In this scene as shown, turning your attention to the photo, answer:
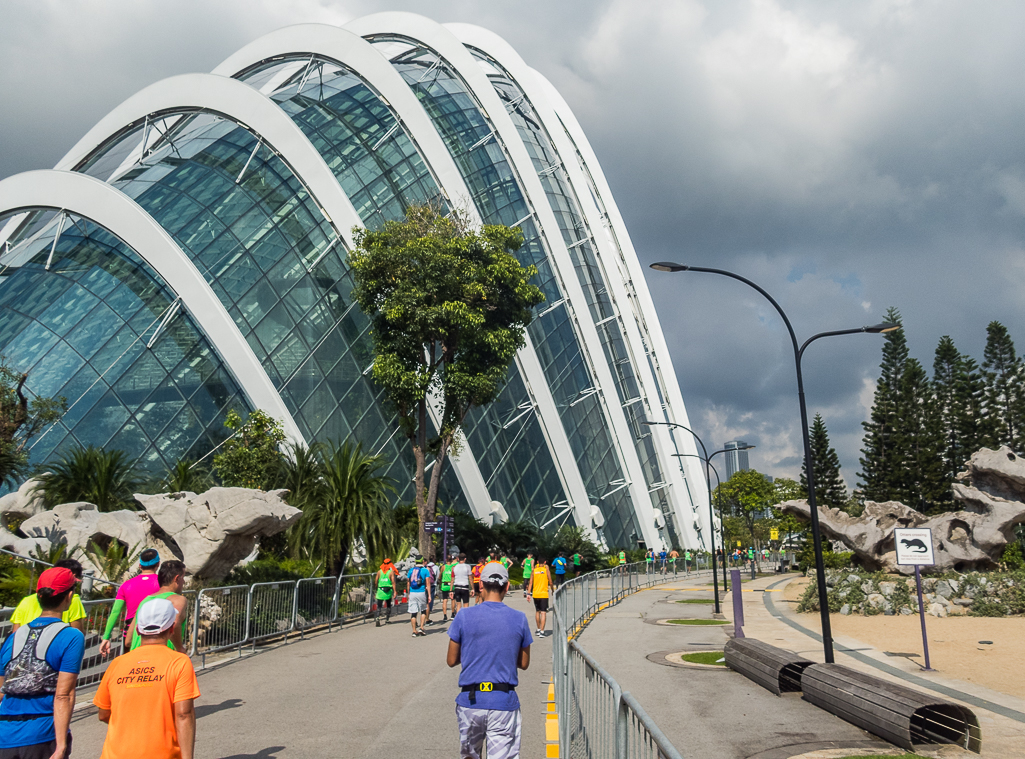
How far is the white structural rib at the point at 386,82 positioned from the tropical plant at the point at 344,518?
30.9ft

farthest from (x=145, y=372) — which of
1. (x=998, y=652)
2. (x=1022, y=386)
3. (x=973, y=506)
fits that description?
(x=1022, y=386)

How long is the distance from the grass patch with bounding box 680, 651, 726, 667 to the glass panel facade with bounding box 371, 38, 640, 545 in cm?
2703

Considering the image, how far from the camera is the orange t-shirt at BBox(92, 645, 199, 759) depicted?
150 inches

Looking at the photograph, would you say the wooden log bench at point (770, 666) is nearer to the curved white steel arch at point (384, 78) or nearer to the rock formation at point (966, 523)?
the rock formation at point (966, 523)

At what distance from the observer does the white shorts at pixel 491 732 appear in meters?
4.89

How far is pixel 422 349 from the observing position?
27625 mm

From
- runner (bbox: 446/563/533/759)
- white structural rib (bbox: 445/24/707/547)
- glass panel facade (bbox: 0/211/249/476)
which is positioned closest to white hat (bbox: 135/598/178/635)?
runner (bbox: 446/563/533/759)

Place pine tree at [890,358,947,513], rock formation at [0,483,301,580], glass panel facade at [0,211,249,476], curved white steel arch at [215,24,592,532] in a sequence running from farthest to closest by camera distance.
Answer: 1. pine tree at [890,358,947,513]
2. curved white steel arch at [215,24,592,532]
3. glass panel facade at [0,211,249,476]
4. rock formation at [0,483,301,580]

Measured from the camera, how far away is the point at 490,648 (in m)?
5.12

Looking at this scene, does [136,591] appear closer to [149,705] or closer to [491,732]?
[149,705]

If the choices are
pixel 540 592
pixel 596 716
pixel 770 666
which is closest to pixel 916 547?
pixel 770 666

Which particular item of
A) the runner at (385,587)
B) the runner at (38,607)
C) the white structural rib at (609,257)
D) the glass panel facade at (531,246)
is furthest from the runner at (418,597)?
the white structural rib at (609,257)

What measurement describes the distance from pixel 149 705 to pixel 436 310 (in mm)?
22512

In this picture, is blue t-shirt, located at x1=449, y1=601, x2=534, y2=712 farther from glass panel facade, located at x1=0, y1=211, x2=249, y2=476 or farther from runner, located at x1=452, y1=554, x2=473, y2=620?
glass panel facade, located at x1=0, y1=211, x2=249, y2=476
